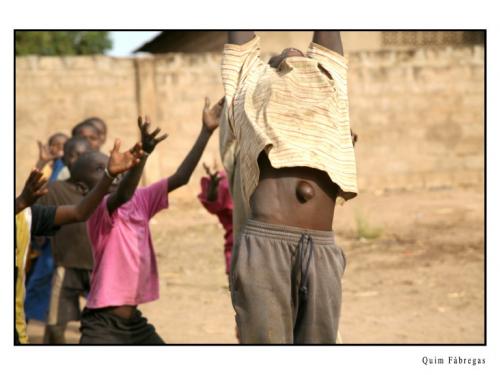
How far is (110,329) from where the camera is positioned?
4.05m

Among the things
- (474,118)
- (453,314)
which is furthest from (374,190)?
(453,314)

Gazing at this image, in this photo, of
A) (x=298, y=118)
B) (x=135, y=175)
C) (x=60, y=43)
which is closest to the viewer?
(x=298, y=118)

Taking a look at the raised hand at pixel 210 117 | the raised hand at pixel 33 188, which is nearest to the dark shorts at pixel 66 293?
the raised hand at pixel 210 117

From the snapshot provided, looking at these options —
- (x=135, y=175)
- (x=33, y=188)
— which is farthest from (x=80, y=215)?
(x=33, y=188)

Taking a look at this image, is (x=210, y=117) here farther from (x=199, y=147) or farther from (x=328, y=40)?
(x=328, y=40)

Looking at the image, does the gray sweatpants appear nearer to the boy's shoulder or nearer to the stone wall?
the boy's shoulder

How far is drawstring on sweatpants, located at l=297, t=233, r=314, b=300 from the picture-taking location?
2958 mm

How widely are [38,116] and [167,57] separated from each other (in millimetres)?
2017

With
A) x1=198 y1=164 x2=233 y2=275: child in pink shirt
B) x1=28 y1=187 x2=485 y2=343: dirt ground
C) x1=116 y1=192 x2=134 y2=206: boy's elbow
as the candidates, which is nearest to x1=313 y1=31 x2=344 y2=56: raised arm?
x1=116 y1=192 x2=134 y2=206: boy's elbow

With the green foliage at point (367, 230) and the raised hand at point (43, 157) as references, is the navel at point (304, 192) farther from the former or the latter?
the green foliage at point (367, 230)

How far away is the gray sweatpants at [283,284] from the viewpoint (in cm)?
295

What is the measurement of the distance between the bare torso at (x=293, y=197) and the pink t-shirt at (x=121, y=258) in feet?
3.95

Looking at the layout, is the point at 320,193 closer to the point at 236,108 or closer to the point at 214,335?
the point at 236,108

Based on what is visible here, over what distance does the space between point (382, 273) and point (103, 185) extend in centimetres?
474
